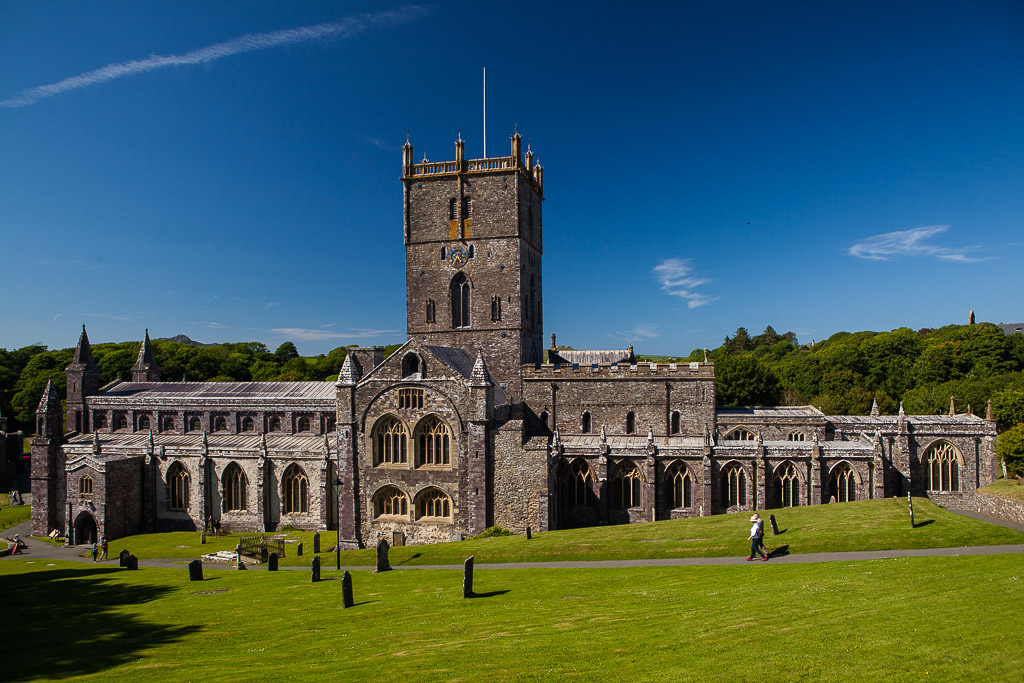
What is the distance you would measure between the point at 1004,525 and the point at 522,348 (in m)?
29.4

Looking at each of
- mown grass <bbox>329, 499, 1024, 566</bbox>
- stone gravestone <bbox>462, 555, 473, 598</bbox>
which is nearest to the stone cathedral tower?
mown grass <bbox>329, 499, 1024, 566</bbox>

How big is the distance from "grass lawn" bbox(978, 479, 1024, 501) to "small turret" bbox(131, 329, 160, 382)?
70.9 m

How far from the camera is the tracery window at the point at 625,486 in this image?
40938 mm

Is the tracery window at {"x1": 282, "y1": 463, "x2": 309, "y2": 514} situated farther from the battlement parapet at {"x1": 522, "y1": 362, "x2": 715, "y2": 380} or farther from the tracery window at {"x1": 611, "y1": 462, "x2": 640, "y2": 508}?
the tracery window at {"x1": 611, "y1": 462, "x2": 640, "y2": 508}

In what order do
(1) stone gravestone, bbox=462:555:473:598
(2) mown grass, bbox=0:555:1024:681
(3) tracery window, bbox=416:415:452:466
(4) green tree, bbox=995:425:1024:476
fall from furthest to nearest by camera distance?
(3) tracery window, bbox=416:415:452:466 < (4) green tree, bbox=995:425:1024:476 < (1) stone gravestone, bbox=462:555:473:598 < (2) mown grass, bbox=0:555:1024:681

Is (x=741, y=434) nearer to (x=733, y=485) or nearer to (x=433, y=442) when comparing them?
(x=733, y=485)

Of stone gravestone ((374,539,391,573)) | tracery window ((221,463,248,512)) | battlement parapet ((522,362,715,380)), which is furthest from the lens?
tracery window ((221,463,248,512))

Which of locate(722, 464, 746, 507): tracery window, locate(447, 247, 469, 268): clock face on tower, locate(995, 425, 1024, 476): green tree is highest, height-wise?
locate(447, 247, 469, 268): clock face on tower

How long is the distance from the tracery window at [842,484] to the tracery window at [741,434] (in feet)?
28.6

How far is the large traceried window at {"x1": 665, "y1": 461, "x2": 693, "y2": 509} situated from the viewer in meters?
40.3

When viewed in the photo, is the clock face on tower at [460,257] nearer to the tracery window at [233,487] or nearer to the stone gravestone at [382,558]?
the tracery window at [233,487]

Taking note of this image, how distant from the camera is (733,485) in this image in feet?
131

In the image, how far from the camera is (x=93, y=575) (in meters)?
33.8

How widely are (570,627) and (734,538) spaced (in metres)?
15.9
